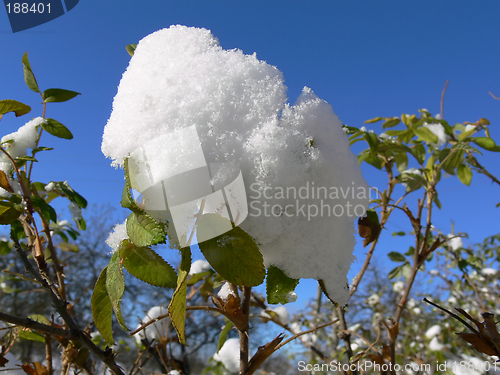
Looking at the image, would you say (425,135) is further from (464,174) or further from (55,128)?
(55,128)

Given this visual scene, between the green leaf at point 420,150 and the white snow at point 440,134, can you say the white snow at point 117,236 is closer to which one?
the green leaf at point 420,150

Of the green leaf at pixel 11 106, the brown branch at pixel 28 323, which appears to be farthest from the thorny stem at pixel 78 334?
the green leaf at pixel 11 106

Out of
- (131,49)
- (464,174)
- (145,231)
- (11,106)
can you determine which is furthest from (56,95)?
(464,174)

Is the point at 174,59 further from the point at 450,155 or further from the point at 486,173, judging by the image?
the point at 486,173

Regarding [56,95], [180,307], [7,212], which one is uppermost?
[56,95]

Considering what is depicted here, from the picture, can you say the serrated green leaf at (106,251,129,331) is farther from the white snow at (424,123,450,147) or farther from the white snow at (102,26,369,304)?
the white snow at (424,123,450,147)

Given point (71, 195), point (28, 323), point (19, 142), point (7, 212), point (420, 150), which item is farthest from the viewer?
point (420, 150)
